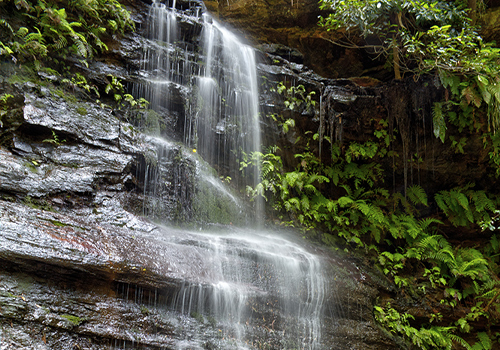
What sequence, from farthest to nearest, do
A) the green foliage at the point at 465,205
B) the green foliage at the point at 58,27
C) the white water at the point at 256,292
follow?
the green foliage at the point at 465,205 < the green foliage at the point at 58,27 < the white water at the point at 256,292

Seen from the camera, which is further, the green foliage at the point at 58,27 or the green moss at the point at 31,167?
the green foliage at the point at 58,27

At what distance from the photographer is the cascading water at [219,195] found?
425cm

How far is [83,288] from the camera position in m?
3.54

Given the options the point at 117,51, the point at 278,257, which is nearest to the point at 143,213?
the point at 278,257

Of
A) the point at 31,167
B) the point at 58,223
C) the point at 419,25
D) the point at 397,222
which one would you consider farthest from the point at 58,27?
the point at 397,222

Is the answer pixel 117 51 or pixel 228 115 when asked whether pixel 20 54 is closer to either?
pixel 117 51

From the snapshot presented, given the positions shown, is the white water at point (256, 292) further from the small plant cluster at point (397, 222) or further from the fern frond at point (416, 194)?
the fern frond at point (416, 194)

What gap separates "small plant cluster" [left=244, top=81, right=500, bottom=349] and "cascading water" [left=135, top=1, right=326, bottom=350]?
1115 mm

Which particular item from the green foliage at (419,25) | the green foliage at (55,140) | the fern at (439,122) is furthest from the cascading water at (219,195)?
the fern at (439,122)

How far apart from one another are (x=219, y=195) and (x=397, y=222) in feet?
15.0

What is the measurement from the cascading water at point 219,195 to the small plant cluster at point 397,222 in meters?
1.12

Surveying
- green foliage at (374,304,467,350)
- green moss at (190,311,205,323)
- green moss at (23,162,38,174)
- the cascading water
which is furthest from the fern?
green moss at (23,162,38,174)

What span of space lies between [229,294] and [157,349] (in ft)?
3.76

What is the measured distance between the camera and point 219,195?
21.3ft
